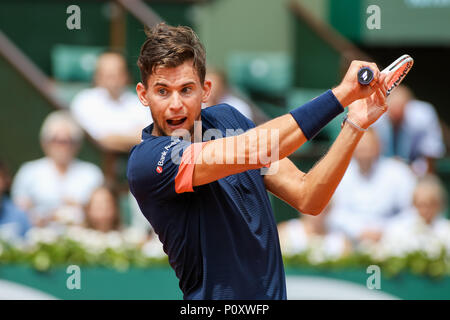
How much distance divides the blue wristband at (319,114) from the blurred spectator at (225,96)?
4.09 metres

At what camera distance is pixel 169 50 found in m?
3.02

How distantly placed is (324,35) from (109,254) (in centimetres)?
400

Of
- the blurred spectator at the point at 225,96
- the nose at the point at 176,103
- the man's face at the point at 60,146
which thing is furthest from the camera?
the blurred spectator at the point at 225,96

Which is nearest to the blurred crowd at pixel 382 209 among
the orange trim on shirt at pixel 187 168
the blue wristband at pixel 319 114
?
the orange trim on shirt at pixel 187 168

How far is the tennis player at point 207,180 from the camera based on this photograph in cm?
288

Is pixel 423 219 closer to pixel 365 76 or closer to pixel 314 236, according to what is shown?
pixel 314 236

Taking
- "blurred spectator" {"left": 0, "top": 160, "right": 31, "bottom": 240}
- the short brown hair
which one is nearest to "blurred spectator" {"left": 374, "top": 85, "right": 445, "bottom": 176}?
"blurred spectator" {"left": 0, "top": 160, "right": 31, "bottom": 240}

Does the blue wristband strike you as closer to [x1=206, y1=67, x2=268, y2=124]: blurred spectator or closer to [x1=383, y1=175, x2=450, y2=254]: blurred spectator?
[x1=383, y1=175, x2=450, y2=254]: blurred spectator

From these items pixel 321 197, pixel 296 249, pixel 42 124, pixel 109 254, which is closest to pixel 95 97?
pixel 42 124

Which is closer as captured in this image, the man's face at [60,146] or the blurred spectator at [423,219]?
the blurred spectator at [423,219]

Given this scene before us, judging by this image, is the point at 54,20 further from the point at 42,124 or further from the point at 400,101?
the point at 400,101

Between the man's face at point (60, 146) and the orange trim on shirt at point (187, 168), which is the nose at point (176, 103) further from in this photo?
the man's face at point (60, 146)

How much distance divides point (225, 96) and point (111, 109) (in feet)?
3.35

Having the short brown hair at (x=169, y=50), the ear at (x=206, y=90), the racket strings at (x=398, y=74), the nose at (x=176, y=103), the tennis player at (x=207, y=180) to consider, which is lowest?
the tennis player at (x=207, y=180)
